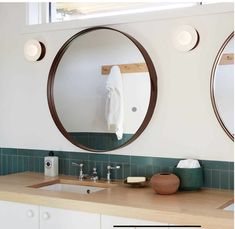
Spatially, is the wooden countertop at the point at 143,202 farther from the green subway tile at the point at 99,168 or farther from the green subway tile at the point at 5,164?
the green subway tile at the point at 5,164

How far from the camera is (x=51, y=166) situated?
3.04 m

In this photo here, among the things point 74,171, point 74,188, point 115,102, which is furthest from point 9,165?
point 115,102

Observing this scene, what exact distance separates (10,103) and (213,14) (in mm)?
1652

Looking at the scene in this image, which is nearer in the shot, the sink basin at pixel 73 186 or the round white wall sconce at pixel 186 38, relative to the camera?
the round white wall sconce at pixel 186 38

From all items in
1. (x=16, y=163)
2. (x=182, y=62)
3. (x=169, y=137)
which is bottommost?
(x=16, y=163)

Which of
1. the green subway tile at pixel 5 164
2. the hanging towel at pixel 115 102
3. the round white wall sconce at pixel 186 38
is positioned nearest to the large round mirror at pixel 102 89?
the hanging towel at pixel 115 102

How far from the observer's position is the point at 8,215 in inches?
101

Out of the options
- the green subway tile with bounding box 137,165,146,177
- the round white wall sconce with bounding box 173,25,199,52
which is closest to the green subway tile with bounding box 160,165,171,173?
the green subway tile with bounding box 137,165,146,177

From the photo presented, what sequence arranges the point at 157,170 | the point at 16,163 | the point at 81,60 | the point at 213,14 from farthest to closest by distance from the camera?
the point at 16,163, the point at 81,60, the point at 157,170, the point at 213,14

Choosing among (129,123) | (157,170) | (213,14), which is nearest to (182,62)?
(213,14)

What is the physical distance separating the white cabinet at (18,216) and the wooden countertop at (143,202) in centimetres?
4

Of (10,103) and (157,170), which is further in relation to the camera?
(10,103)

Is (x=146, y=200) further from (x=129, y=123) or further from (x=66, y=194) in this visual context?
(x=129, y=123)

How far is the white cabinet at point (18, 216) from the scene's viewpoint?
2.45 meters
